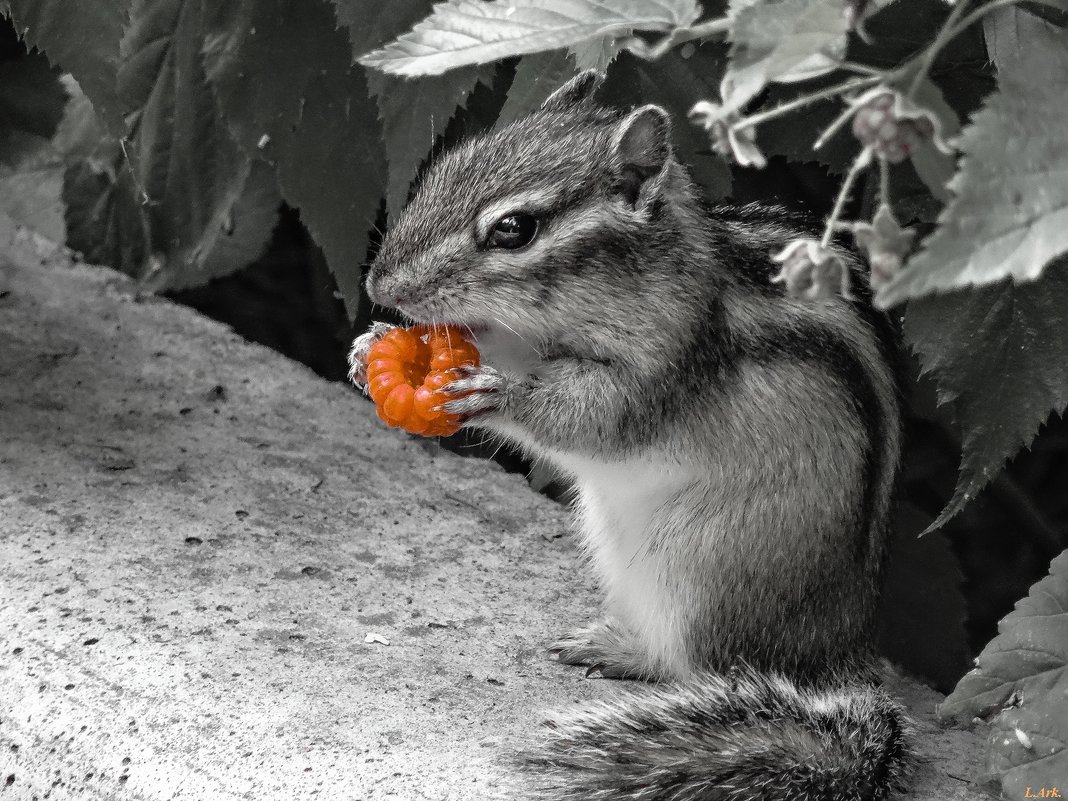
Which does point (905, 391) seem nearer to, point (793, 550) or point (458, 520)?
point (793, 550)

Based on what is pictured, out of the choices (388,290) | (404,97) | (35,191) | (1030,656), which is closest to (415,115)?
(404,97)

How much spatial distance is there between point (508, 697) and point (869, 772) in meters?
0.47

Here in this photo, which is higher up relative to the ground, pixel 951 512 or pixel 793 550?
pixel 951 512

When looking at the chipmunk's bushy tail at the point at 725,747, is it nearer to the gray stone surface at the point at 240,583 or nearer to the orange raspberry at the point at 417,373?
the gray stone surface at the point at 240,583

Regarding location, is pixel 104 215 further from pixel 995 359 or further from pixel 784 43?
pixel 784 43

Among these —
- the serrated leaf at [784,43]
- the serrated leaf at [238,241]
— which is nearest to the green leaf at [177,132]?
the serrated leaf at [238,241]

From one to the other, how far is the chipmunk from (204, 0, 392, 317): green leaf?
28cm

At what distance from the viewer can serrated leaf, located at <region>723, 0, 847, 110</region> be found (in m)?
0.97

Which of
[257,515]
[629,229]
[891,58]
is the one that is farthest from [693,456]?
A: [257,515]

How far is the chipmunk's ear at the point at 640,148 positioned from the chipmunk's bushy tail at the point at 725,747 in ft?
2.15

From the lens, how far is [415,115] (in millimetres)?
1909

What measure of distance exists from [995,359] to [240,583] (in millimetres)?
1093

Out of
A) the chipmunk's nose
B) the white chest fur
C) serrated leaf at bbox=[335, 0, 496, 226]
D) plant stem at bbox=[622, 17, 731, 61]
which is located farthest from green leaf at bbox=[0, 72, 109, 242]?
plant stem at bbox=[622, 17, 731, 61]

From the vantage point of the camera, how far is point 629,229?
1829 millimetres
